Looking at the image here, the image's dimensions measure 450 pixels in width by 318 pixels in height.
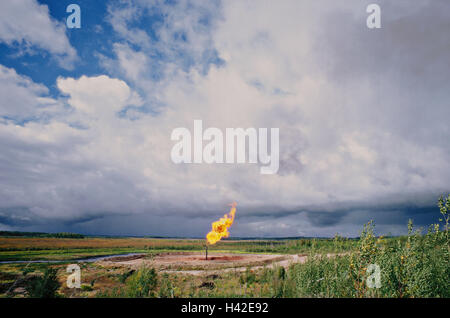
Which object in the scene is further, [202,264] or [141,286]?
[202,264]

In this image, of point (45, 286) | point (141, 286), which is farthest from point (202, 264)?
point (45, 286)

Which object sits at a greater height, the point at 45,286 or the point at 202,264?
the point at 45,286

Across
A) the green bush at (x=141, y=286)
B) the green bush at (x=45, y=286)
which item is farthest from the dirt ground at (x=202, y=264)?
the green bush at (x=45, y=286)

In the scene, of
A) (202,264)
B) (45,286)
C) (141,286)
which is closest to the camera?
(45,286)

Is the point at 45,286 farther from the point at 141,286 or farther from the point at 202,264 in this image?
the point at 202,264

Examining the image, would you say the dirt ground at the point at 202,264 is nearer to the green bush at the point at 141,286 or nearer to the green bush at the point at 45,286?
the green bush at the point at 141,286

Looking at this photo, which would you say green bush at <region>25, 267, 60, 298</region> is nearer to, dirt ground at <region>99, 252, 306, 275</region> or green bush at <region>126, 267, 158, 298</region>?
green bush at <region>126, 267, 158, 298</region>
